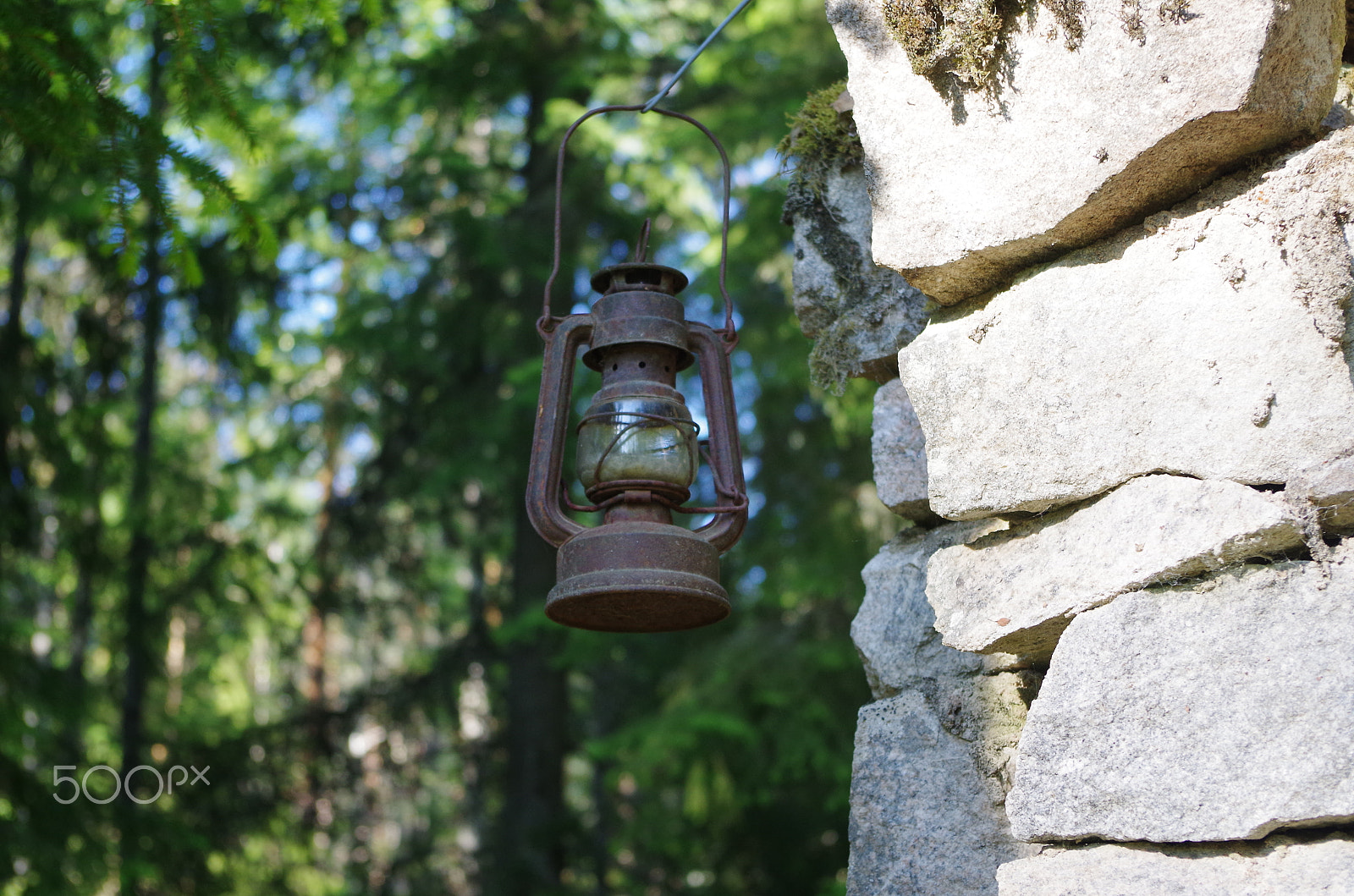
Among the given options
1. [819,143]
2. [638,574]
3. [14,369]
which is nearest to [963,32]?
[819,143]

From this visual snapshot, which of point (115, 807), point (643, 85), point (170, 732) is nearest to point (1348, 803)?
point (115, 807)

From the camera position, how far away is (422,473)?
8.66 meters

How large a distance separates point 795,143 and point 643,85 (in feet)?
19.6

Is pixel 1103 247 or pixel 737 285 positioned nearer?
pixel 1103 247

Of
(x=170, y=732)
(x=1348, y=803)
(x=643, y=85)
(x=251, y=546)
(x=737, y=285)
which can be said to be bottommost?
(x=1348, y=803)

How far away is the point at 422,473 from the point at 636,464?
22.9ft

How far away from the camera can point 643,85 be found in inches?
315

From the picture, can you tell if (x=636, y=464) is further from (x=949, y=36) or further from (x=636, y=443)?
(x=949, y=36)

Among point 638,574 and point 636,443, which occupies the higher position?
point 636,443

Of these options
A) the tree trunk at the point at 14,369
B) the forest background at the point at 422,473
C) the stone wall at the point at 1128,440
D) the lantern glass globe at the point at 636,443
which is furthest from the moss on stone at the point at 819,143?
the tree trunk at the point at 14,369

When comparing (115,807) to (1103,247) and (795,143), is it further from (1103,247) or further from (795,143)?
(1103,247)

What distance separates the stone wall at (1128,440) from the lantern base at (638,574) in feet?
1.28

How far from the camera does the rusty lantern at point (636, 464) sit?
1.86m

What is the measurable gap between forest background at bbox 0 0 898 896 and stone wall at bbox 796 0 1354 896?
4027mm
